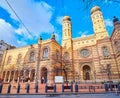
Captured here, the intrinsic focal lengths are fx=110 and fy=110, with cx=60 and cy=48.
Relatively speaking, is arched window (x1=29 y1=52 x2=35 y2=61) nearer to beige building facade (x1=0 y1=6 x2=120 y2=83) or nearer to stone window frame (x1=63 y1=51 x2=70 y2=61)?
beige building facade (x1=0 y1=6 x2=120 y2=83)

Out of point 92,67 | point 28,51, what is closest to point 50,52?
point 28,51

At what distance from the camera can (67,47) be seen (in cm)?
3303

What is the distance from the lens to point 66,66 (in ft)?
98.6

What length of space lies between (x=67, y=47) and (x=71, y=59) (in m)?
4.27

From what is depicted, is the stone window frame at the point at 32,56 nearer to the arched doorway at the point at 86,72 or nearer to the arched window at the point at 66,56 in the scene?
the arched window at the point at 66,56

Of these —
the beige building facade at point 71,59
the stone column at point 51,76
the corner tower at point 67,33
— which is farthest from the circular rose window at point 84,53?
the stone column at point 51,76

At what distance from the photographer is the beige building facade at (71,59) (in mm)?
25438

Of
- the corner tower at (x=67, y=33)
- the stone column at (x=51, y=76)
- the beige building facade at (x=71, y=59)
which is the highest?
the corner tower at (x=67, y=33)

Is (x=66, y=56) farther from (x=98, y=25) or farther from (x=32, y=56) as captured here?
(x=98, y=25)

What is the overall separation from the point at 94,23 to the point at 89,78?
16.5 metres

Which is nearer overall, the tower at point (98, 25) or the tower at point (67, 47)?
the tower at point (67, 47)

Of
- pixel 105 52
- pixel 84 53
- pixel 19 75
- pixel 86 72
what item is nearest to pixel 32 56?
pixel 19 75

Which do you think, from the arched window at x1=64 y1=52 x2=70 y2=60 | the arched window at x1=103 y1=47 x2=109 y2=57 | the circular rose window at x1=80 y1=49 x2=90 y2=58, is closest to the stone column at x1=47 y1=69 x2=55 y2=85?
the arched window at x1=64 y1=52 x2=70 y2=60

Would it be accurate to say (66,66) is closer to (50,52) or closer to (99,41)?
(50,52)
